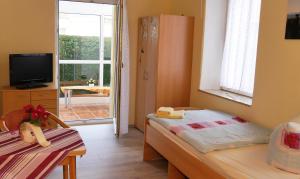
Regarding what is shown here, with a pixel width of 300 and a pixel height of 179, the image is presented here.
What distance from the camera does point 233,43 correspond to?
4207mm

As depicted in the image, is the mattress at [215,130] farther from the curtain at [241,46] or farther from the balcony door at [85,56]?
the balcony door at [85,56]

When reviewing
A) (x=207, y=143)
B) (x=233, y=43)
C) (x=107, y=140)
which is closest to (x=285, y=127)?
(x=207, y=143)

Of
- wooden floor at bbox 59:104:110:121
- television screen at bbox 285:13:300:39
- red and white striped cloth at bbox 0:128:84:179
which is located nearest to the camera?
red and white striped cloth at bbox 0:128:84:179

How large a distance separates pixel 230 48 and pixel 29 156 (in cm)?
310

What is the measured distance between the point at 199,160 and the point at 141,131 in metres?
2.45

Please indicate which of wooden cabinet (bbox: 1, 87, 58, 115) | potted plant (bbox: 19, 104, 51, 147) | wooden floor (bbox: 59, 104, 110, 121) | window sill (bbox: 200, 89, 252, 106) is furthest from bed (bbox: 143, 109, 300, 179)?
wooden floor (bbox: 59, 104, 110, 121)

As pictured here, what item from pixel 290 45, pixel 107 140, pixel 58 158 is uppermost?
pixel 290 45

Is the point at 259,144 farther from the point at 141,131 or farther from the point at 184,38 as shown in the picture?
the point at 141,131

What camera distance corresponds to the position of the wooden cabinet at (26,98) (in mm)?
4164

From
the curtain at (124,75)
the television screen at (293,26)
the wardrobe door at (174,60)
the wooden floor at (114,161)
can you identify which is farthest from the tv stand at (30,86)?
the television screen at (293,26)

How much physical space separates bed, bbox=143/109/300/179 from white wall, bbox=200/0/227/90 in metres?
1.34

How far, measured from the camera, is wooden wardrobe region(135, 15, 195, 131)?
4.44 metres

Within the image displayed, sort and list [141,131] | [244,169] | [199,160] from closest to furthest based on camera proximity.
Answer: [244,169] < [199,160] < [141,131]

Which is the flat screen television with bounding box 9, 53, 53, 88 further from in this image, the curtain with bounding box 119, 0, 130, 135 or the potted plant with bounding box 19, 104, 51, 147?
the potted plant with bounding box 19, 104, 51, 147
